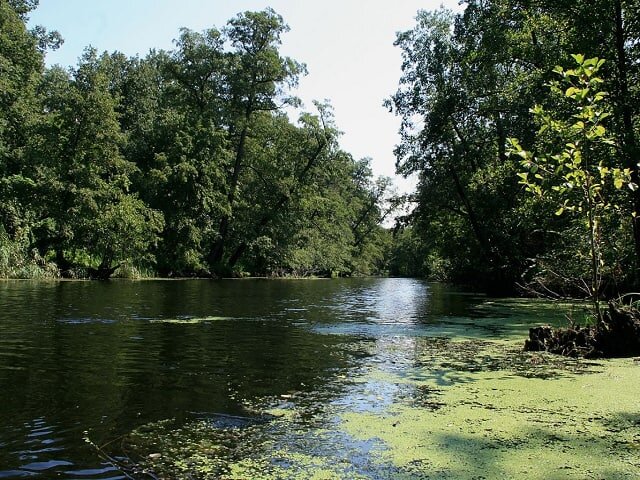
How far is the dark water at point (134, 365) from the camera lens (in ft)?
15.5

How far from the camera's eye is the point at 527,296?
25297 millimetres

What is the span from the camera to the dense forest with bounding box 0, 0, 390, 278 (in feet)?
104

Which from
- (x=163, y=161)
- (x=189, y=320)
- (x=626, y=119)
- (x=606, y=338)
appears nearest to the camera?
(x=606, y=338)

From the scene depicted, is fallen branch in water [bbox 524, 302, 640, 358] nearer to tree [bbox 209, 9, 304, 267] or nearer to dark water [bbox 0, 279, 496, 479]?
dark water [bbox 0, 279, 496, 479]

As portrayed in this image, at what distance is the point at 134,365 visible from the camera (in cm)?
784

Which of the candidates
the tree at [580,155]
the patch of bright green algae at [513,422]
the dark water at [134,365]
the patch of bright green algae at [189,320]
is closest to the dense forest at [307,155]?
the tree at [580,155]

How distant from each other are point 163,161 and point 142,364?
34854mm

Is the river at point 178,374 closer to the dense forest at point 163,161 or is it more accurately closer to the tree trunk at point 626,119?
the tree trunk at point 626,119

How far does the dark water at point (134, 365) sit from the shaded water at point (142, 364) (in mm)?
16

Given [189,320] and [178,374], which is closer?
[178,374]

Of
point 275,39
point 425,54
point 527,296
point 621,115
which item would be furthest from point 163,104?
point 621,115

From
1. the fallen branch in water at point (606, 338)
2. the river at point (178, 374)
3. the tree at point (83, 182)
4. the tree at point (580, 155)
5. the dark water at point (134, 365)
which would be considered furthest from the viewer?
the tree at point (83, 182)

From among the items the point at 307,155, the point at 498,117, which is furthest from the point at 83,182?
the point at 498,117

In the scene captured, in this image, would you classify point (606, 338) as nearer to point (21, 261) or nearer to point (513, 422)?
point (513, 422)
